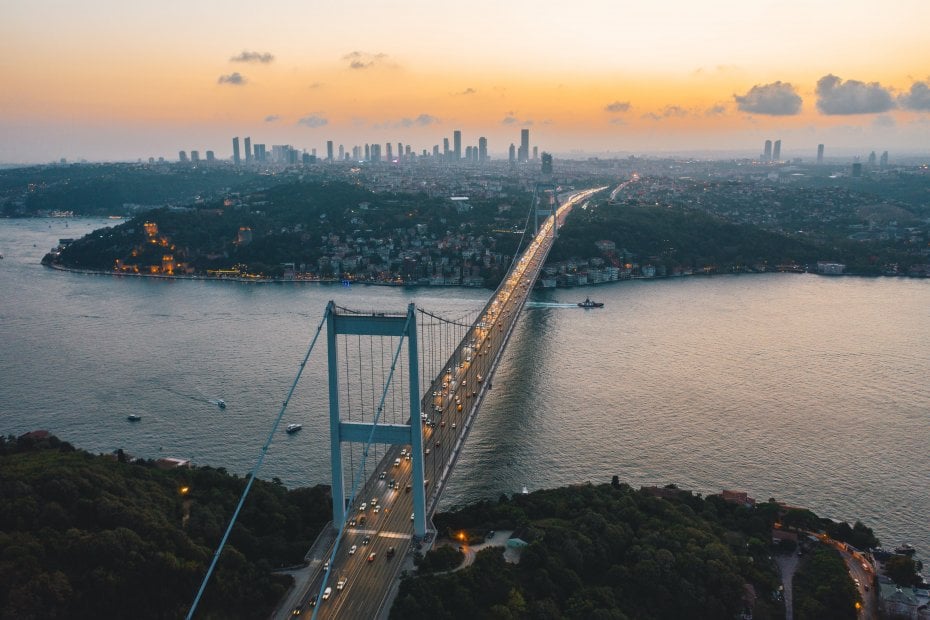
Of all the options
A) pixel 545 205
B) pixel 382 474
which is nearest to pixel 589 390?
pixel 382 474

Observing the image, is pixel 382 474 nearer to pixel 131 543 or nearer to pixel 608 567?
pixel 608 567

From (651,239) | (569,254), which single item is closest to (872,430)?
(569,254)

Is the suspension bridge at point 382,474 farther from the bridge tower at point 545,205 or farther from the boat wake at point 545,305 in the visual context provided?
the bridge tower at point 545,205

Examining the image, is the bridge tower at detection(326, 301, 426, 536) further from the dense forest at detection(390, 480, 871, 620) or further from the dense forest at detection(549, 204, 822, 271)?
the dense forest at detection(549, 204, 822, 271)

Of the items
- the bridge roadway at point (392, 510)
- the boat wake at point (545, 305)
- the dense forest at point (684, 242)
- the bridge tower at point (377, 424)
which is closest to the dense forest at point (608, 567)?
the bridge roadway at point (392, 510)

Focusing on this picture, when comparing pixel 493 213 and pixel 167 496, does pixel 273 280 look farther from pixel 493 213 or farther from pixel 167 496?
pixel 167 496

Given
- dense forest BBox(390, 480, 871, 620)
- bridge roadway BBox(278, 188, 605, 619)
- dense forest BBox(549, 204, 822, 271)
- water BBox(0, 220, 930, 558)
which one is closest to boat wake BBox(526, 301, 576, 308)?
water BBox(0, 220, 930, 558)

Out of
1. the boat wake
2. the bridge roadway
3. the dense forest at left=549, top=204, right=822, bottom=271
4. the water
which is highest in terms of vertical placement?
the dense forest at left=549, top=204, right=822, bottom=271
